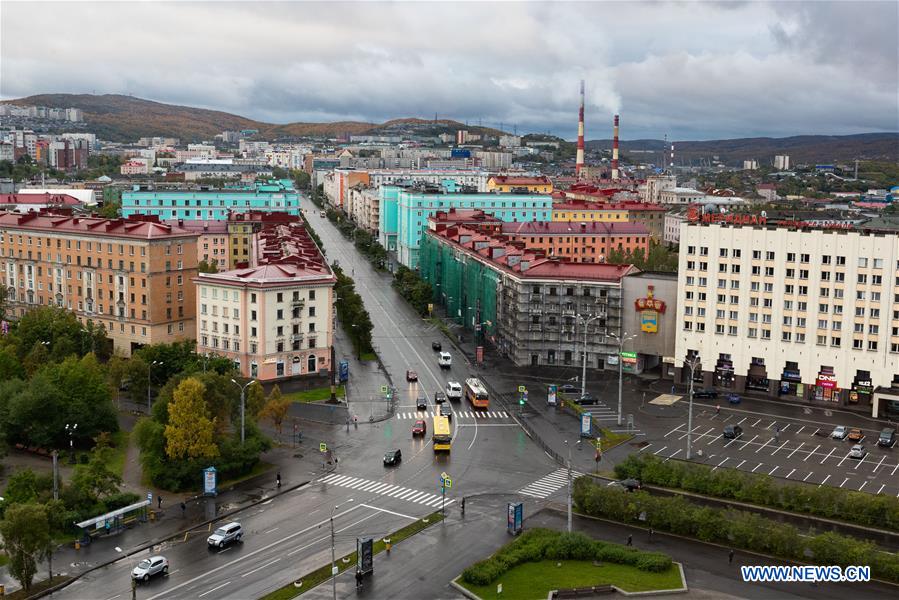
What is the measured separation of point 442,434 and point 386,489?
34.9 feet

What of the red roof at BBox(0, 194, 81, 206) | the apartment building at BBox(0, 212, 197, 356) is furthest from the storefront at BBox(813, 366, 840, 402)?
the red roof at BBox(0, 194, 81, 206)

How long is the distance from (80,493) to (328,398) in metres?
32.6

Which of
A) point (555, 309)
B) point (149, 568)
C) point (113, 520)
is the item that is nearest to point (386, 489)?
point (113, 520)

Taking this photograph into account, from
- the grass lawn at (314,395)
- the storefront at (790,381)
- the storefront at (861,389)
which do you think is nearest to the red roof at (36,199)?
the grass lawn at (314,395)

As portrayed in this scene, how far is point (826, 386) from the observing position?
88.9 metres

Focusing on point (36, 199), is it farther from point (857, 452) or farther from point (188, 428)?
point (857, 452)

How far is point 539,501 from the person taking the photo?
61.8 metres

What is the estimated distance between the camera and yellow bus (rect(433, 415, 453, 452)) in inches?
2854

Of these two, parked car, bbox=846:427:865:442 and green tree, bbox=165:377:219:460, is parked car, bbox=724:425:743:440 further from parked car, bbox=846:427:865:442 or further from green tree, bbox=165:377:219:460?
green tree, bbox=165:377:219:460

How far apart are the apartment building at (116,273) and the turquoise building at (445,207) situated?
2890 inches

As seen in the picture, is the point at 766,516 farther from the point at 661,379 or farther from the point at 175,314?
the point at 175,314

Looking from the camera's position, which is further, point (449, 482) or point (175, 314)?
point (175, 314)

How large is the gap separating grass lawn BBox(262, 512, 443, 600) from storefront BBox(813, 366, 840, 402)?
4782 cm

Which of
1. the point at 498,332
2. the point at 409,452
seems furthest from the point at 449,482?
the point at 498,332
